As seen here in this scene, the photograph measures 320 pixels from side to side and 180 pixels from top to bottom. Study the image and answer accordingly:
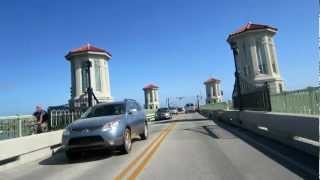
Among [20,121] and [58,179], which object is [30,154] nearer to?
[20,121]

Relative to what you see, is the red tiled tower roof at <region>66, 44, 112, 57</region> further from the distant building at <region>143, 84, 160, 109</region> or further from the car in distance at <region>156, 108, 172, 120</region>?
the distant building at <region>143, 84, 160, 109</region>

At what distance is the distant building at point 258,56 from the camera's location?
147 feet

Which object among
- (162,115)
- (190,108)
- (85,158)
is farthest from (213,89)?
(85,158)

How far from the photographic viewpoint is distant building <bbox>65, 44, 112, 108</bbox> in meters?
50.0

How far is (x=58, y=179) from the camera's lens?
843 cm

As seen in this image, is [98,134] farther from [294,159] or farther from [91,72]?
[91,72]

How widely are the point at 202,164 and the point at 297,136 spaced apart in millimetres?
3447

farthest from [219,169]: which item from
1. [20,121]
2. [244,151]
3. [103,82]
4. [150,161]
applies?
[103,82]

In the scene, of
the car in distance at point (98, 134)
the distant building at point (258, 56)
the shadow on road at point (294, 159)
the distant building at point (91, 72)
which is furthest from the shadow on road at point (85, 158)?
the distant building at point (91, 72)

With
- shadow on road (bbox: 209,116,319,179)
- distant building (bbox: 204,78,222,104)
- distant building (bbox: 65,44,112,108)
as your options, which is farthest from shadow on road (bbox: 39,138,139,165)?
distant building (bbox: 204,78,222,104)

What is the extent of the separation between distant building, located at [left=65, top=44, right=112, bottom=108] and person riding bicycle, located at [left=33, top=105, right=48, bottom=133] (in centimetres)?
3253

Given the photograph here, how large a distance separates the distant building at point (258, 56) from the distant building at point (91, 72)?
16847 millimetres

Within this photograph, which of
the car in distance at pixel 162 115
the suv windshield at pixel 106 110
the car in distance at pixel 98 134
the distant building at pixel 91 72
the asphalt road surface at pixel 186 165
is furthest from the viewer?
the car in distance at pixel 162 115

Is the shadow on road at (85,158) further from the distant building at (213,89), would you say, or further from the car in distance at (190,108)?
the distant building at (213,89)
